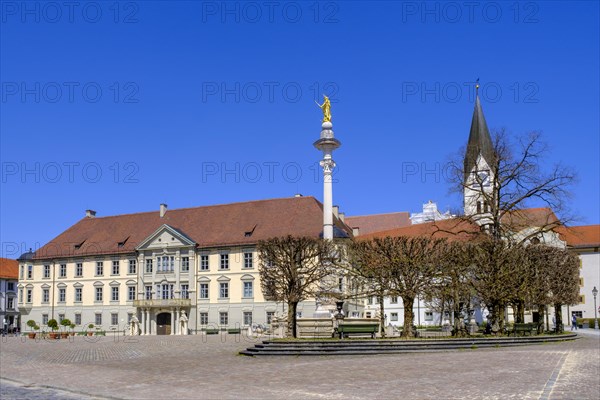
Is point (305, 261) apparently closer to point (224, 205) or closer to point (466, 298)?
point (466, 298)

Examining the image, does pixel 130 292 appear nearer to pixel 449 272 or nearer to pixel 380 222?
pixel 380 222

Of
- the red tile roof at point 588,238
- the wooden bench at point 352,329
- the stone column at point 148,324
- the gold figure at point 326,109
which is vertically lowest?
the stone column at point 148,324

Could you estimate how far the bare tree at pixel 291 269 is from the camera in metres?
34.8

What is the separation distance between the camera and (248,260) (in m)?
64.6

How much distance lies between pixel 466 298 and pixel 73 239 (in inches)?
1993

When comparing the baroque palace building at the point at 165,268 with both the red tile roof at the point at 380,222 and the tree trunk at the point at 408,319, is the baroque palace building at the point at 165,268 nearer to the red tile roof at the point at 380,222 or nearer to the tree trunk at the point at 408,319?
the red tile roof at the point at 380,222

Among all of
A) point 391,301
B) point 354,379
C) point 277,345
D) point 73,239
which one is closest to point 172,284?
point 73,239

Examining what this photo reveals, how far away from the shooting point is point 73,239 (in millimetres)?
74500

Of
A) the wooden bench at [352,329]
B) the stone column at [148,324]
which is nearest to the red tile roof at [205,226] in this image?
the stone column at [148,324]

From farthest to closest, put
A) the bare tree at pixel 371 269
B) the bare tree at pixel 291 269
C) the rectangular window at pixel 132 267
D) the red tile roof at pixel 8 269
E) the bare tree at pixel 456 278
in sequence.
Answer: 1. the red tile roof at pixel 8 269
2. the rectangular window at pixel 132 267
3. the bare tree at pixel 291 269
4. the bare tree at pixel 371 269
5. the bare tree at pixel 456 278

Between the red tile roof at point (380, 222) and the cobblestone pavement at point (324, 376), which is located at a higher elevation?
the red tile roof at point (380, 222)

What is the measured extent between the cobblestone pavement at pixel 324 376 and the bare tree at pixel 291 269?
8.67 m

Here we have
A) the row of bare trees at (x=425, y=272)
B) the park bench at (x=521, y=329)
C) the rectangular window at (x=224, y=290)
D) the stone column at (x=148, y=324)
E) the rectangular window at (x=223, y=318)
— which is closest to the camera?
the row of bare trees at (x=425, y=272)

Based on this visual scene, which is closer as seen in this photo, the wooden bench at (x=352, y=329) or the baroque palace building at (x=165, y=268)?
the wooden bench at (x=352, y=329)
